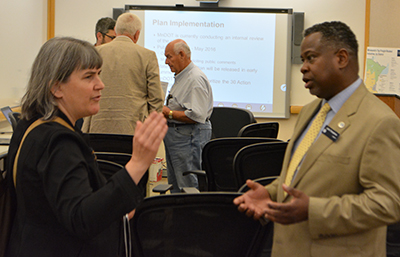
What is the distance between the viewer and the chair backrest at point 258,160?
2.31 m

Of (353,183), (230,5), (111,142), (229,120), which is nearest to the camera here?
(353,183)

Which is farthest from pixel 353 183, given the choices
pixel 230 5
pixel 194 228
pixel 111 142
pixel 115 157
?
pixel 230 5

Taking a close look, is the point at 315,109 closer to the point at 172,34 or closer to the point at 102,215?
the point at 102,215

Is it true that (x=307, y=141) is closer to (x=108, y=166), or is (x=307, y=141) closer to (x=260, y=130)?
(x=108, y=166)

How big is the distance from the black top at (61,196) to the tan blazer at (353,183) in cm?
52

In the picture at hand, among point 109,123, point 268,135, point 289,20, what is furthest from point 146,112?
point 289,20

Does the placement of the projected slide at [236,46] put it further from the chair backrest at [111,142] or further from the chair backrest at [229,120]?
the chair backrest at [111,142]

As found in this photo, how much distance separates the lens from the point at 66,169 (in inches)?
39.6

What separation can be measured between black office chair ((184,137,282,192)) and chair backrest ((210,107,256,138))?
5.83ft

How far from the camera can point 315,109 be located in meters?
1.46

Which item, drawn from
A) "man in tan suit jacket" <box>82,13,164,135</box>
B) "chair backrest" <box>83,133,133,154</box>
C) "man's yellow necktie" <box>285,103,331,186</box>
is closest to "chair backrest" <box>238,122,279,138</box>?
"man in tan suit jacket" <box>82,13,164,135</box>

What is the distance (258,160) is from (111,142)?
2.98ft

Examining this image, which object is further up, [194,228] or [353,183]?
[353,183]

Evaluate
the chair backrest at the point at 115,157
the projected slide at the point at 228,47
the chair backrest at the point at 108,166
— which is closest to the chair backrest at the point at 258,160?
the chair backrest at the point at 115,157
